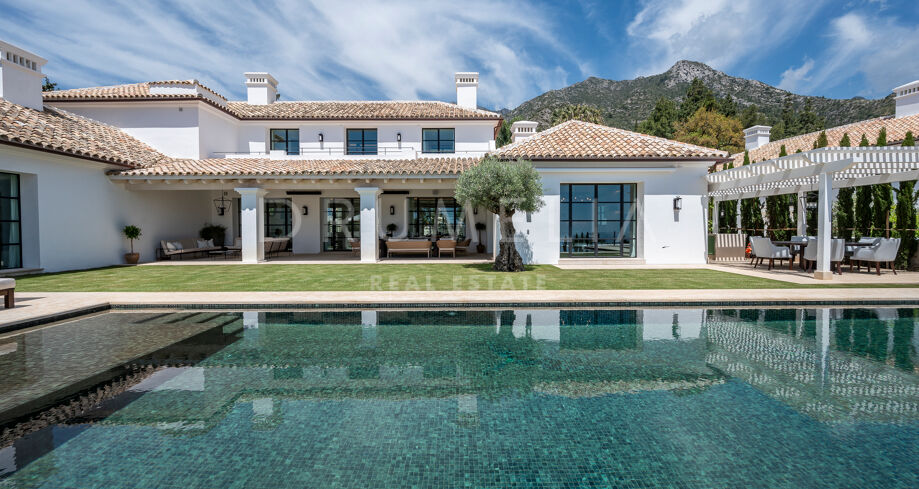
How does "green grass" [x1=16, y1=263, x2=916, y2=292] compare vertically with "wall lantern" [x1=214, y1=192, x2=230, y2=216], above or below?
below

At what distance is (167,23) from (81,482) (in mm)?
20023

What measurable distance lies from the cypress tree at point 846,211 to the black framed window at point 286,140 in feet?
71.4

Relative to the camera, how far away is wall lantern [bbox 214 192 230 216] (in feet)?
63.6

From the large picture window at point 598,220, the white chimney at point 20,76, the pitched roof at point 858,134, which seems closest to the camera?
the white chimney at point 20,76

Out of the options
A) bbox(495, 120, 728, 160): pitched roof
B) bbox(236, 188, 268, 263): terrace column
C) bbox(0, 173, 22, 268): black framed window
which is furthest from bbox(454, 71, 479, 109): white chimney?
bbox(0, 173, 22, 268): black framed window

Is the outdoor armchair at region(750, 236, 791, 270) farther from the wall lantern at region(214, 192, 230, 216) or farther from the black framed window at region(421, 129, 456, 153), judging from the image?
the wall lantern at region(214, 192, 230, 216)

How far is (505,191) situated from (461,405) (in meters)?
8.07

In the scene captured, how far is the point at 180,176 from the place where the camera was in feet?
47.1

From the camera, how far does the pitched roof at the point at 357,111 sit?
19719 millimetres

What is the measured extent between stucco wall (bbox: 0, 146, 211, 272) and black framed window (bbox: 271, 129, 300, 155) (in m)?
5.66

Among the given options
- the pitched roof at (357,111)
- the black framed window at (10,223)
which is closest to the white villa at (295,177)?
the black framed window at (10,223)

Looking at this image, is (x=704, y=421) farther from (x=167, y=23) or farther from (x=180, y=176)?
(x=167, y=23)

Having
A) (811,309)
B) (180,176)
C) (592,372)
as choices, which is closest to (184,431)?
(592,372)

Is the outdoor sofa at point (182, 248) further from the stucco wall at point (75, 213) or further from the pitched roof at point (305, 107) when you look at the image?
the pitched roof at point (305, 107)
